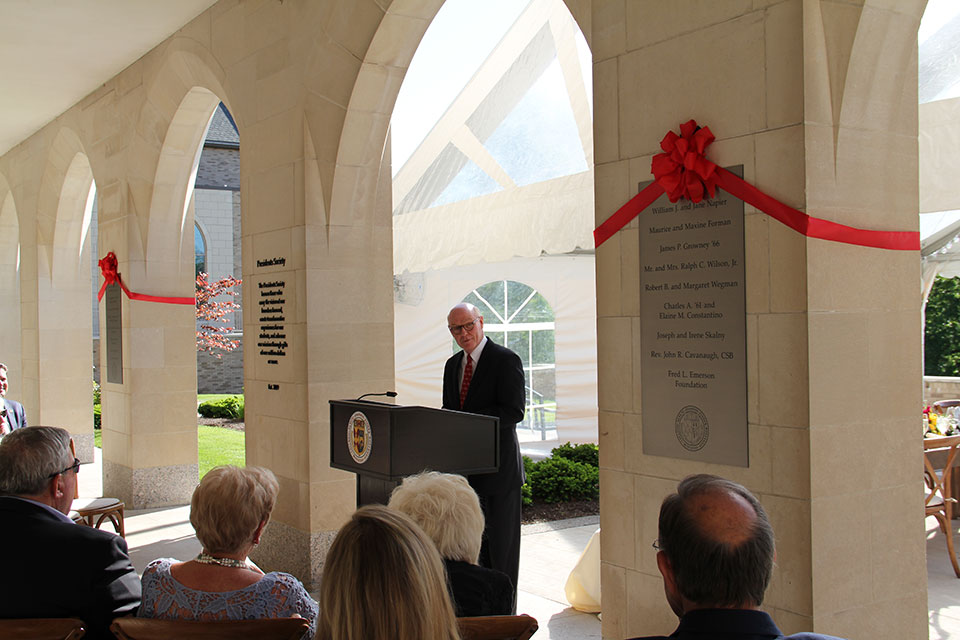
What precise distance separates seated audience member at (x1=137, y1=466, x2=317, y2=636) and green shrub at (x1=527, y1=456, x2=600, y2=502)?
4940 millimetres

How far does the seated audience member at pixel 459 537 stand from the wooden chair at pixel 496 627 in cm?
22

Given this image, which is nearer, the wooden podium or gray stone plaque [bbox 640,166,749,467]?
gray stone plaque [bbox 640,166,749,467]

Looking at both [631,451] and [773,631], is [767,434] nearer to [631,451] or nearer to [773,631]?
[631,451]

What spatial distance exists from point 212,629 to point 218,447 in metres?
9.65

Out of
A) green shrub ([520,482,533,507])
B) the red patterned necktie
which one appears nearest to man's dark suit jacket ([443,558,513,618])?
the red patterned necktie

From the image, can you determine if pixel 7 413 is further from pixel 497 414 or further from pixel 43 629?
pixel 43 629

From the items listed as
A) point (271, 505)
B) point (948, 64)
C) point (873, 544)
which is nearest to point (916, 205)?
point (873, 544)

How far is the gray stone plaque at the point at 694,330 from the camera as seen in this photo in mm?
2771

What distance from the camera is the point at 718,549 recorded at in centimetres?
154

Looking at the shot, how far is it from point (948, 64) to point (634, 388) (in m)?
3.32

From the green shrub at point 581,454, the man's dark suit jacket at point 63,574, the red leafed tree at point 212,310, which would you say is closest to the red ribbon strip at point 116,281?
the green shrub at point 581,454

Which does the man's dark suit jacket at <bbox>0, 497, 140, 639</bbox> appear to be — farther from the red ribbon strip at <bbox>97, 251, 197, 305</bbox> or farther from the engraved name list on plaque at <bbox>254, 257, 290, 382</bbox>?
the red ribbon strip at <bbox>97, 251, 197, 305</bbox>

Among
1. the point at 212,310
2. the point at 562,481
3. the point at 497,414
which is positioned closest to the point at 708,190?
the point at 497,414

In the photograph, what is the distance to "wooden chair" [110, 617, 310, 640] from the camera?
193 cm
